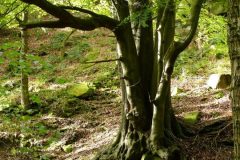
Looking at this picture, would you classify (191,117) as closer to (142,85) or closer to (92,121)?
(142,85)

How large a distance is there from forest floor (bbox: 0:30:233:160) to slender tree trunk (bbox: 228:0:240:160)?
2.62m

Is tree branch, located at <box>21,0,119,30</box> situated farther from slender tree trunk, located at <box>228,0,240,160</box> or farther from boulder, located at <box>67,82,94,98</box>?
boulder, located at <box>67,82,94,98</box>

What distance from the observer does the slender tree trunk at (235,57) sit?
3422 millimetres

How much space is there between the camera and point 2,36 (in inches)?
966

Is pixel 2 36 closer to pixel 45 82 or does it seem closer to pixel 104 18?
pixel 45 82

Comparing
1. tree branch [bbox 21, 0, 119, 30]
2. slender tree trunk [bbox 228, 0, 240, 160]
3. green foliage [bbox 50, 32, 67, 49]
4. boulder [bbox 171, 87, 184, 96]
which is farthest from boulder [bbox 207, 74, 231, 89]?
green foliage [bbox 50, 32, 67, 49]

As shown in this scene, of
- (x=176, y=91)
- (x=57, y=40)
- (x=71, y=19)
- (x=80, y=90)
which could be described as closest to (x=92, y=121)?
(x=80, y=90)

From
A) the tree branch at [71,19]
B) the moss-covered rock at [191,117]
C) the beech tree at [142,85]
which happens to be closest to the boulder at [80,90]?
the moss-covered rock at [191,117]

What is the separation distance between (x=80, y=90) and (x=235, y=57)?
11.6 meters

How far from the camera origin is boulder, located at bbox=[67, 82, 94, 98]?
14398 millimetres

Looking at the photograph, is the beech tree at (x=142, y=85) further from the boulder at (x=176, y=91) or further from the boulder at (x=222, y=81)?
the boulder at (x=176, y=91)

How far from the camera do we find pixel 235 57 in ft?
11.3

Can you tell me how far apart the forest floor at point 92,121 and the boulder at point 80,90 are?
248 mm

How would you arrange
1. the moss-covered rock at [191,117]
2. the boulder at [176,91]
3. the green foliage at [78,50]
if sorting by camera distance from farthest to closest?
the green foliage at [78,50] < the boulder at [176,91] < the moss-covered rock at [191,117]
